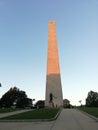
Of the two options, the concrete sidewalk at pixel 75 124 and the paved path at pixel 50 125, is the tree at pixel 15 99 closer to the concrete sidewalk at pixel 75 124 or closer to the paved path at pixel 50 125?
the concrete sidewalk at pixel 75 124

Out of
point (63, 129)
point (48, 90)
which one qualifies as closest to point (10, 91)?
point (48, 90)

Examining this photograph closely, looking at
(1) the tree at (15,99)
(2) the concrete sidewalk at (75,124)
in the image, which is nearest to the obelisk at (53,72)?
(1) the tree at (15,99)

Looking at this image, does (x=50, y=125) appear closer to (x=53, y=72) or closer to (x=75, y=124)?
(x=75, y=124)

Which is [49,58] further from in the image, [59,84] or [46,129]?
[46,129]

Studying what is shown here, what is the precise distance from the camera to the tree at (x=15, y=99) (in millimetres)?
107750

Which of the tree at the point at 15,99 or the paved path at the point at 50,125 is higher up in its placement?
the tree at the point at 15,99

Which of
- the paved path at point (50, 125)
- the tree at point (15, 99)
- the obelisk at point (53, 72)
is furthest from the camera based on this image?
the tree at point (15, 99)

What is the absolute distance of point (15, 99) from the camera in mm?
111688

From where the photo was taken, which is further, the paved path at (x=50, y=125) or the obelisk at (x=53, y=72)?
the obelisk at (x=53, y=72)

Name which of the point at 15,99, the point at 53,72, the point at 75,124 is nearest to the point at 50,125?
the point at 75,124

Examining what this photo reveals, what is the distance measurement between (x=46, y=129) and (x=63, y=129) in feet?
2.93

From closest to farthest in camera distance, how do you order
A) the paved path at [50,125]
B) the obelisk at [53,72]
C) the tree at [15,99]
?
the paved path at [50,125] → the obelisk at [53,72] → the tree at [15,99]

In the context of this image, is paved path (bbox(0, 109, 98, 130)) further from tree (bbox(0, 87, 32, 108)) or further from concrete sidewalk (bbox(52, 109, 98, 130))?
tree (bbox(0, 87, 32, 108))

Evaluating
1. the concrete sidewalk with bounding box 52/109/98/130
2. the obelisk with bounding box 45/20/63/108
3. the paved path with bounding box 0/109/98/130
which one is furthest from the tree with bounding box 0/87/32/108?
the paved path with bounding box 0/109/98/130
